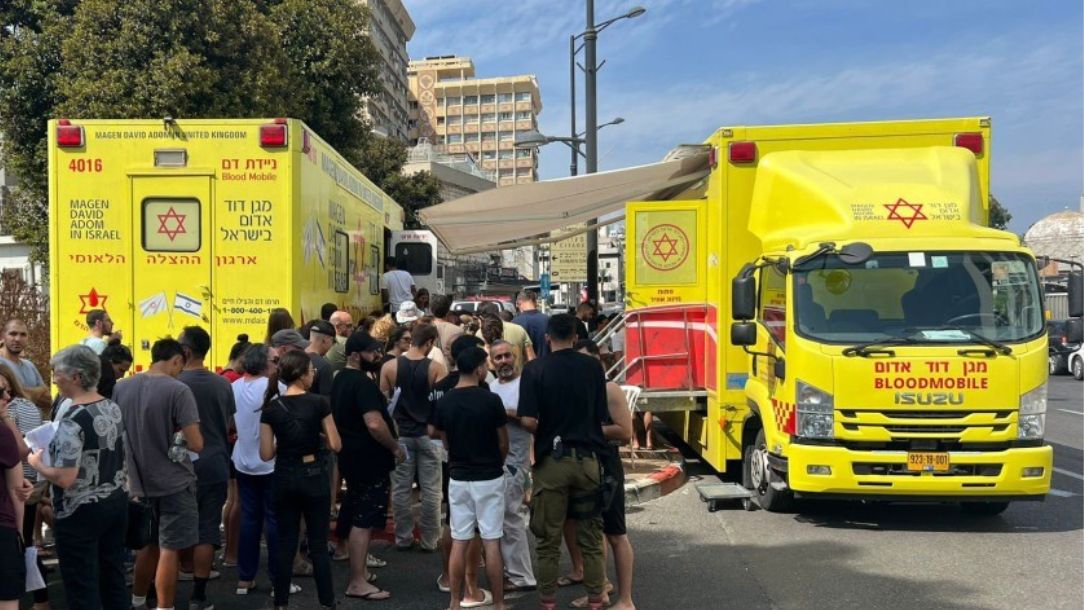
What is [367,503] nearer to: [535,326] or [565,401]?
[565,401]

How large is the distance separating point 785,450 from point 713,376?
1.89m

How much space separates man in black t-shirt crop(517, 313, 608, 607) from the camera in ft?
17.3

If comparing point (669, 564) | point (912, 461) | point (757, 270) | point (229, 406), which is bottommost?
point (669, 564)

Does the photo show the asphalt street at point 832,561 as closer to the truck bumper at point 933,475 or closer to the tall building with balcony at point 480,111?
the truck bumper at point 933,475

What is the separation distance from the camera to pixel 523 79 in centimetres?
12762

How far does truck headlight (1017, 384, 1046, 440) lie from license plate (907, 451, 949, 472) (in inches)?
24.9

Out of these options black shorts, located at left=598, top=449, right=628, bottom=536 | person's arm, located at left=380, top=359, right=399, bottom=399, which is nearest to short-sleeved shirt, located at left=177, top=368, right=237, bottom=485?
person's arm, located at left=380, top=359, right=399, bottom=399

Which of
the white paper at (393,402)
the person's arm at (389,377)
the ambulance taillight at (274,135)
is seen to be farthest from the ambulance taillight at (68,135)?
the white paper at (393,402)

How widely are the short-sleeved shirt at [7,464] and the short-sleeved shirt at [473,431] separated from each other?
7.43 ft

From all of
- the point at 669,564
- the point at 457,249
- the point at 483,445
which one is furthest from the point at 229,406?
the point at 457,249

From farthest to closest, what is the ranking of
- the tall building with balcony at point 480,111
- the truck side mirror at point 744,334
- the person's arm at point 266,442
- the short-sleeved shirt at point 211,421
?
the tall building with balcony at point 480,111
the truck side mirror at point 744,334
the short-sleeved shirt at point 211,421
the person's arm at point 266,442

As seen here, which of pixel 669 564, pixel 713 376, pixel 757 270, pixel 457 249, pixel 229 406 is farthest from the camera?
pixel 457 249

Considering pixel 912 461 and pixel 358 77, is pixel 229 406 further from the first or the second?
pixel 358 77

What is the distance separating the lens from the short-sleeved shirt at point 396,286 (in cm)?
1364
